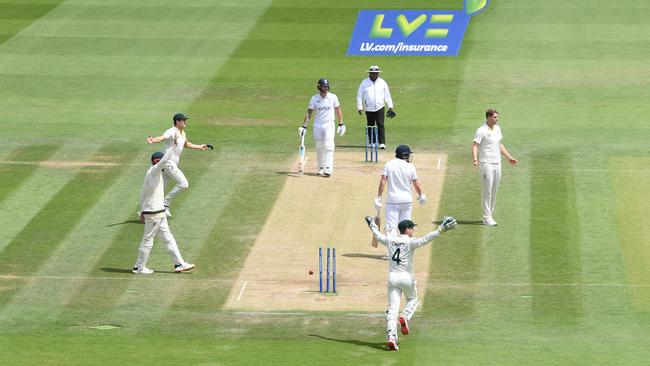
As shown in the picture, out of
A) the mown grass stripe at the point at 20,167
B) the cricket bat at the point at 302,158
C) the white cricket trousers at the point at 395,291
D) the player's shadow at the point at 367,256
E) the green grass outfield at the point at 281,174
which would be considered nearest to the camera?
the white cricket trousers at the point at 395,291

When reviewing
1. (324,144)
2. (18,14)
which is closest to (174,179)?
(324,144)

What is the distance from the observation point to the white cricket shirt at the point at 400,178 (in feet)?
83.6

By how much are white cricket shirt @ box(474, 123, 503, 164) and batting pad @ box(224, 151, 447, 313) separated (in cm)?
167

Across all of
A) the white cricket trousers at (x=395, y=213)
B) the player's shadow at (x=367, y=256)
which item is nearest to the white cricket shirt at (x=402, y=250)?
the white cricket trousers at (x=395, y=213)

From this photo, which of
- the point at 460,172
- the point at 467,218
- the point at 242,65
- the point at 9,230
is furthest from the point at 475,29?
the point at 9,230

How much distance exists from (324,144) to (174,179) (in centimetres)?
408

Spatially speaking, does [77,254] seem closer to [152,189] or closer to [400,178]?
[152,189]

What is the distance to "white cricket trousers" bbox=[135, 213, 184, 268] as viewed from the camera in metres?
25.6

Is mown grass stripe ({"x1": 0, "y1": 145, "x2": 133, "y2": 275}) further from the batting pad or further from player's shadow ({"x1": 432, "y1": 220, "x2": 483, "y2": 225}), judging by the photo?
player's shadow ({"x1": 432, "y1": 220, "x2": 483, "y2": 225})

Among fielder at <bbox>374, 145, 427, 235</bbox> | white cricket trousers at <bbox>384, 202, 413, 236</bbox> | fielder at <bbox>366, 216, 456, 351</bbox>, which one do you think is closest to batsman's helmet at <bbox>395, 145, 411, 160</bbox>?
fielder at <bbox>374, 145, 427, 235</bbox>

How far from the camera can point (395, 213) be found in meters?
25.8

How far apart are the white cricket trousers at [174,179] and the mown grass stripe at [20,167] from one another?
362 cm

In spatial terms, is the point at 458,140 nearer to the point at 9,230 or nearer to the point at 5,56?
the point at 9,230

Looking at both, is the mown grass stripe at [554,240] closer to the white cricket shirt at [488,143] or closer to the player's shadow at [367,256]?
the white cricket shirt at [488,143]
